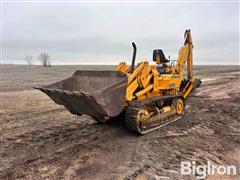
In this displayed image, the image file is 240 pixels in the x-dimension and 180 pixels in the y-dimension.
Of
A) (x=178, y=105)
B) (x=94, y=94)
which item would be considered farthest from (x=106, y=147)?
(x=178, y=105)

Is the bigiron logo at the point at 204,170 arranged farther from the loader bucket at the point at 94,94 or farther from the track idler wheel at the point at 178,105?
the track idler wheel at the point at 178,105

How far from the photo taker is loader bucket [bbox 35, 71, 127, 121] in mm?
3996

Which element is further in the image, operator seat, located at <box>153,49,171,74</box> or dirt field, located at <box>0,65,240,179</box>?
operator seat, located at <box>153,49,171,74</box>

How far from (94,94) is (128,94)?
1.29m

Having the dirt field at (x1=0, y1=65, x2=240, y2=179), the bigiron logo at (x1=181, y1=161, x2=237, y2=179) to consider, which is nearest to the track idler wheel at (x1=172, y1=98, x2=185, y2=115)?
the dirt field at (x1=0, y1=65, x2=240, y2=179)

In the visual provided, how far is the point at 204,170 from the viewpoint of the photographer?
3.64m

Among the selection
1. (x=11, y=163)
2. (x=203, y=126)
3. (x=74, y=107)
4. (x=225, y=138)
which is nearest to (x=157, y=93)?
(x=203, y=126)

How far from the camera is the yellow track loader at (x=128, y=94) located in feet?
13.8

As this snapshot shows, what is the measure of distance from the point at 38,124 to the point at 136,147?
11.3 ft

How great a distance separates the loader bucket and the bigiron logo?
5.74ft

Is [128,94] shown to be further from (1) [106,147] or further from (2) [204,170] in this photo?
(2) [204,170]

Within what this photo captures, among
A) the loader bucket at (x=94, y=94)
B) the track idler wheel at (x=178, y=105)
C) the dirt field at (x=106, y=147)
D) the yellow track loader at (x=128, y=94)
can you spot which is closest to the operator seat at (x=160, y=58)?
the yellow track loader at (x=128, y=94)

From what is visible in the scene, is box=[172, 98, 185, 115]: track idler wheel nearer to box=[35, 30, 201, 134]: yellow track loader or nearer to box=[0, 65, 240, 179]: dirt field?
box=[35, 30, 201, 134]: yellow track loader

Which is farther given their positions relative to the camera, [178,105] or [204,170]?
[178,105]
